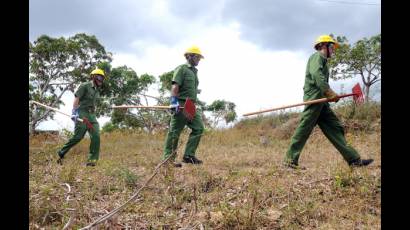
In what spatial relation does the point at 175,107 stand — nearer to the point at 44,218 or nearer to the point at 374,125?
the point at 44,218

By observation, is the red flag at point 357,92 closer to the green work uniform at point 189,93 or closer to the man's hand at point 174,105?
the green work uniform at point 189,93

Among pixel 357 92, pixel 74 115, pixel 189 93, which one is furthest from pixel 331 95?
pixel 74 115

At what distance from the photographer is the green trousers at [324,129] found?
18.4 feet

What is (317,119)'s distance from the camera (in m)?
5.79

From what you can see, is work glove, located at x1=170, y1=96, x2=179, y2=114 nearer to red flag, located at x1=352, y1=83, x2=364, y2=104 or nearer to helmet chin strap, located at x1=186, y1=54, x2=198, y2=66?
helmet chin strap, located at x1=186, y1=54, x2=198, y2=66

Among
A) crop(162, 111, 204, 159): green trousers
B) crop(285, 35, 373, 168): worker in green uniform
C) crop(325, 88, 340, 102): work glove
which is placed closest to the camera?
crop(325, 88, 340, 102): work glove

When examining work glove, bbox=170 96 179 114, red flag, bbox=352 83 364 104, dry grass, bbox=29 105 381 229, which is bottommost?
dry grass, bbox=29 105 381 229

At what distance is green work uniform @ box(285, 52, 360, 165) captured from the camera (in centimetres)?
558

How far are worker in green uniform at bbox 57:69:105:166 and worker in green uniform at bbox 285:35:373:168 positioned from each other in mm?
3334

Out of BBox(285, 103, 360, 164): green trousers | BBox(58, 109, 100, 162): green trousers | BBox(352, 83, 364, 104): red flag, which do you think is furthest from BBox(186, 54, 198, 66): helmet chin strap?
BBox(352, 83, 364, 104): red flag

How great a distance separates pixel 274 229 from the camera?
11.9ft

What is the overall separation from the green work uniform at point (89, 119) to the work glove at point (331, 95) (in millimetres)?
3864

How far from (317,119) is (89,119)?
3934 millimetres

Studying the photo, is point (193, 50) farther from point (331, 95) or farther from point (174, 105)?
point (331, 95)
